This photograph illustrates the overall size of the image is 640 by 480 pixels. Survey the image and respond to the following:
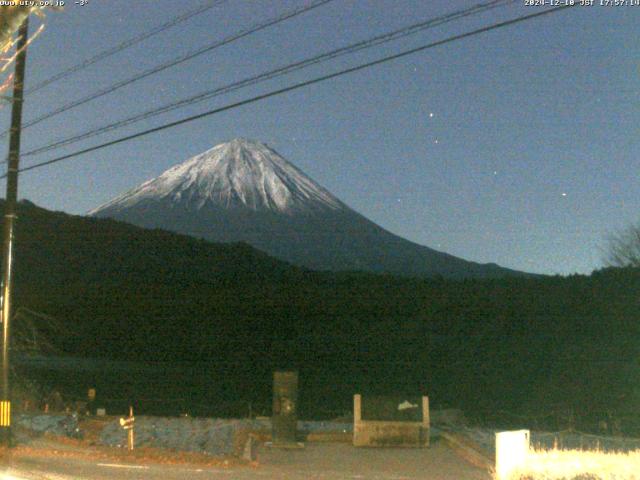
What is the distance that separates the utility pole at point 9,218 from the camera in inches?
634

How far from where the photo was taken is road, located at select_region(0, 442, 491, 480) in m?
12.6

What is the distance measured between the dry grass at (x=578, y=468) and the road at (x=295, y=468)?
1.07m

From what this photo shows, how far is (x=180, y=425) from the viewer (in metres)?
26.2

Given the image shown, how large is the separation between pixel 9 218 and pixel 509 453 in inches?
410

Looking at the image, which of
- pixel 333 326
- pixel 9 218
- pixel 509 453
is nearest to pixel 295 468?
pixel 509 453

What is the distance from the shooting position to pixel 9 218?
16453 millimetres

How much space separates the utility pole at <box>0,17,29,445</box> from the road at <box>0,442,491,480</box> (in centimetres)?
197

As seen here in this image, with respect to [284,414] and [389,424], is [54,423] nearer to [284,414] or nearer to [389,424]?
[284,414]

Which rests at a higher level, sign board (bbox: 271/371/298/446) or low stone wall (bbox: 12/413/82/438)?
sign board (bbox: 271/371/298/446)

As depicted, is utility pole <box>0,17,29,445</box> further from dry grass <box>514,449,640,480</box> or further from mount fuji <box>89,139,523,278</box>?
mount fuji <box>89,139,523,278</box>

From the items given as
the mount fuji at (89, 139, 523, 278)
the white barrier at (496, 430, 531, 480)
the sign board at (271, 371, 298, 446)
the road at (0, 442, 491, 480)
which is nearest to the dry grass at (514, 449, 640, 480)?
the white barrier at (496, 430, 531, 480)

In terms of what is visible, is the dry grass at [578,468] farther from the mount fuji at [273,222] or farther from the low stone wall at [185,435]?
the mount fuji at [273,222]

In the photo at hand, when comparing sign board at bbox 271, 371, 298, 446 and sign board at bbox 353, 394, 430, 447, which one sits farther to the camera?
sign board at bbox 353, 394, 430, 447

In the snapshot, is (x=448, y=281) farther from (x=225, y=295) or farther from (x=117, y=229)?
(x=117, y=229)
